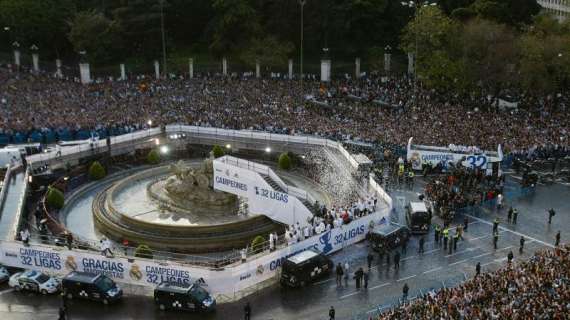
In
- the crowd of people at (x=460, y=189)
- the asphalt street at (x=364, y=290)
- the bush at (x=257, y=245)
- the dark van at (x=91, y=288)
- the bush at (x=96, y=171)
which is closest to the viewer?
the asphalt street at (x=364, y=290)

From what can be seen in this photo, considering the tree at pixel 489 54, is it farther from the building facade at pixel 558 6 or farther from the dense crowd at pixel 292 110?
the building facade at pixel 558 6

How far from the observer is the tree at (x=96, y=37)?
73750mm

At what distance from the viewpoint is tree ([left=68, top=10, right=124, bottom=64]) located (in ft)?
242

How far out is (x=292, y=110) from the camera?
5841 cm

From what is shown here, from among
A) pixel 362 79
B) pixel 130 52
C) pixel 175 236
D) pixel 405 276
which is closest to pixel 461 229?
pixel 405 276

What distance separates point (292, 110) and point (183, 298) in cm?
3374

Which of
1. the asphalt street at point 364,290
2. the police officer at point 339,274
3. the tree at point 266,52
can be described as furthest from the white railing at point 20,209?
the tree at point 266,52

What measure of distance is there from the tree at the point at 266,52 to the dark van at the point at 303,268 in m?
42.2

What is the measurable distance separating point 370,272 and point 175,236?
10.9 m

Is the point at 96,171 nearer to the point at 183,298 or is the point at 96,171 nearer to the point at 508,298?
the point at 183,298

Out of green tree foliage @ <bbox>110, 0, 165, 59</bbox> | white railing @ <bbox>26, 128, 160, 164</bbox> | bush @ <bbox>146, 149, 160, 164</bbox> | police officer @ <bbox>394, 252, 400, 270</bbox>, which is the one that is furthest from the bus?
green tree foliage @ <bbox>110, 0, 165, 59</bbox>

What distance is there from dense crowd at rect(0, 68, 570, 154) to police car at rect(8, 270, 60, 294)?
90.2 feet

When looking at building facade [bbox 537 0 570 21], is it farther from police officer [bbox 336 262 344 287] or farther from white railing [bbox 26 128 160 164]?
police officer [bbox 336 262 344 287]

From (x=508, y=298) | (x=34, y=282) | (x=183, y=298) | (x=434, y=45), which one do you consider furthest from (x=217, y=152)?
(x=508, y=298)
